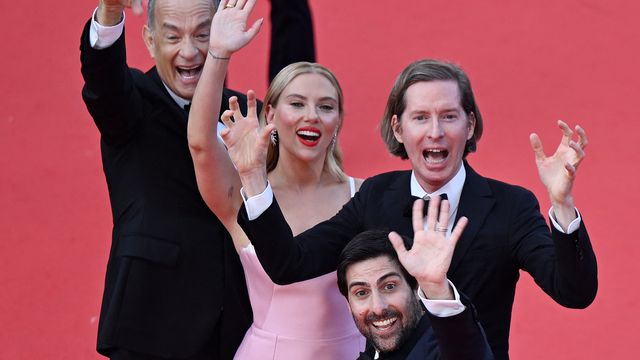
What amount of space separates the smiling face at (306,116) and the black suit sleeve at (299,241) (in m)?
0.33

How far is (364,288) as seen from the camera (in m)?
2.45

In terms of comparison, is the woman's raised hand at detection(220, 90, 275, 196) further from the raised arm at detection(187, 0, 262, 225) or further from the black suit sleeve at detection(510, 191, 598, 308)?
the black suit sleeve at detection(510, 191, 598, 308)

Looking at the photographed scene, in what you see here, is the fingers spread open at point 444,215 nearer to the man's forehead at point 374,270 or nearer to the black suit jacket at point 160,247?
the man's forehead at point 374,270

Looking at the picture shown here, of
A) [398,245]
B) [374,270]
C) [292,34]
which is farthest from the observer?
[292,34]

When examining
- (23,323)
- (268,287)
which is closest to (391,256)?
(268,287)

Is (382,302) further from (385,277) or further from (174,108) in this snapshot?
(174,108)

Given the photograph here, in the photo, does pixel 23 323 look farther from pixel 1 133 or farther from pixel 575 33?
pixel 575 33

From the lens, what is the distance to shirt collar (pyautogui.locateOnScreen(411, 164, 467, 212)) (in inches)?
99.2

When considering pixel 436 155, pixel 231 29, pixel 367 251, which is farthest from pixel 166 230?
pixel 436 155

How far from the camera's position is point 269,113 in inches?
120

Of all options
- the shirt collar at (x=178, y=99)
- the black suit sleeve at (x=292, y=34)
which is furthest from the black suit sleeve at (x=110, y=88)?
the black suit sleeve at (x=292, y=34)

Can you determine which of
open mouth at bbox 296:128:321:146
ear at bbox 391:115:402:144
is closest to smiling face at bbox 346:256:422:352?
ear at bbox 391:115:402:144

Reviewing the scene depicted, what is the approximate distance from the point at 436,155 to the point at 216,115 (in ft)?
1.81

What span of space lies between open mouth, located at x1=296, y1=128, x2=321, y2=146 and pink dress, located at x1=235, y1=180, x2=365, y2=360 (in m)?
0.32
